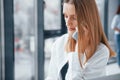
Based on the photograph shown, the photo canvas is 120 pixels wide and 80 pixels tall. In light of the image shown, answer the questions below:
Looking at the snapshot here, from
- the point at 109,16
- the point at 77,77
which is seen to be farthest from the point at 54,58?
the point at 109,16

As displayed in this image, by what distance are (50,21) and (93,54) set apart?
373 millimetres

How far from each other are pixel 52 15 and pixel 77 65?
1.29 ft

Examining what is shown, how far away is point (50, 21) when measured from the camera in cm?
131

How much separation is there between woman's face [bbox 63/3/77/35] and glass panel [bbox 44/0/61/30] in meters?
0.12

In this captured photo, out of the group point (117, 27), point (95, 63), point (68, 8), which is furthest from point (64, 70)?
point (117, 27)

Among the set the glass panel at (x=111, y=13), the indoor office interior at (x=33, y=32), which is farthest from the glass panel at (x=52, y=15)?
the glass panel at (x=111, y=13)

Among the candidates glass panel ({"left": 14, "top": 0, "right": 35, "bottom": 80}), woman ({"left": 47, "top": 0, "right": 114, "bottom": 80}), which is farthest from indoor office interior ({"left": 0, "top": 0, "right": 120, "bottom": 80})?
woman ({"left": 47, "top": 0, "right": 114, "bottom": 80})

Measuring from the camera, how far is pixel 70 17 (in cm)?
105

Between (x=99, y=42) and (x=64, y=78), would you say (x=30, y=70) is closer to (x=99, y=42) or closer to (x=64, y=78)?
(x=64, y=78)

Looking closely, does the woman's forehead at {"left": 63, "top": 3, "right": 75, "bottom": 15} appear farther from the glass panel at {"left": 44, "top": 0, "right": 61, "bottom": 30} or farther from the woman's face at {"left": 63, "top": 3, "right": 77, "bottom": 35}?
the glass panel at {"left": 44, "top": 0, "right": 61, "bottom": 30}

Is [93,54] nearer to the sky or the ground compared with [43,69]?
nearer to the sky

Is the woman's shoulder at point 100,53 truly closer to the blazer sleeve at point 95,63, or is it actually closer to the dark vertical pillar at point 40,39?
the blazer sleeve at point 95,63

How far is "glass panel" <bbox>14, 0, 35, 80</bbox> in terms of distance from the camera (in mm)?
1522

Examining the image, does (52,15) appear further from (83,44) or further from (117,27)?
(117,27)
